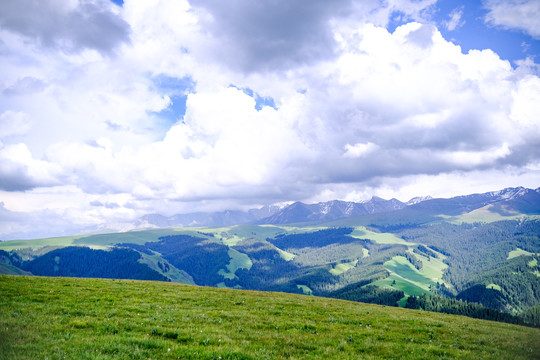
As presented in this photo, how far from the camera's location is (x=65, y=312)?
19.0 meters

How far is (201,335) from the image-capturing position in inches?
603

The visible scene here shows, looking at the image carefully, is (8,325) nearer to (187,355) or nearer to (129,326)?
(129,326)

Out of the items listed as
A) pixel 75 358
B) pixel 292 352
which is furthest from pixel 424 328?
pixel 75 358

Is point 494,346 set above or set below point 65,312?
below

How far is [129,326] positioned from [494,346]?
75.8ft

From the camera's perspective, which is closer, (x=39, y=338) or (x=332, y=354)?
(x=39, y=338)

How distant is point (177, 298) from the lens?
29.3 m

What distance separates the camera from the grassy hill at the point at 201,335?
12539 mm

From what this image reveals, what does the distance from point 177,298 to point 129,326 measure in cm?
1368

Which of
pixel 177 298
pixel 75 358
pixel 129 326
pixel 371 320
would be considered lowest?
pixel 371 320

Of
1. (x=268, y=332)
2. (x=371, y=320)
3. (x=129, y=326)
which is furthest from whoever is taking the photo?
(x=371, y=320)

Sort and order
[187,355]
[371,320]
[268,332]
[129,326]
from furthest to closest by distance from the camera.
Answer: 1. [371,320]
2. [268,332]
3. [129,326]
4. [187,355]

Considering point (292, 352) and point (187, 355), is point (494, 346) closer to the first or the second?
point (292, 352)

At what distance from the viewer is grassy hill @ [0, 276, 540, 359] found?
41.1 ft
